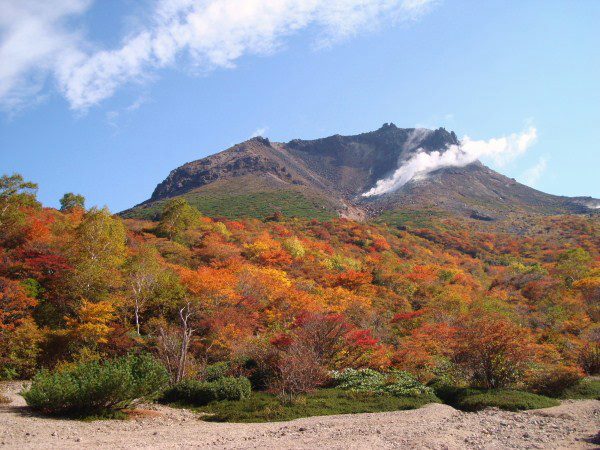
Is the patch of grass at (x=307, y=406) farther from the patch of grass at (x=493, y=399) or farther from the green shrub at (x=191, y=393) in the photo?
the patch of grass at (x=493, y=399)

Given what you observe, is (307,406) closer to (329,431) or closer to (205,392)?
(329,431)

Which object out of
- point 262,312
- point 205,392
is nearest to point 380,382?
point 205,392

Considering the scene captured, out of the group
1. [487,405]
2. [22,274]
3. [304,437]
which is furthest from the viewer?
[22,274]

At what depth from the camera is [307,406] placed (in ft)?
49.0

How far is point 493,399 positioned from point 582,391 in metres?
4.66

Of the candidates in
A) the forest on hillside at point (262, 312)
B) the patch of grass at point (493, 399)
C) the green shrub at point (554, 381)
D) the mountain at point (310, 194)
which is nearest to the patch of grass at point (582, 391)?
the green shrub at point (554, 381)

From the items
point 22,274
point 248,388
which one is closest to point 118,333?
point 22,274

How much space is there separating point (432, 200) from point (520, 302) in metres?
89.9

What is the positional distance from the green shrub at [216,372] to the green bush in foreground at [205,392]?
1527 mm

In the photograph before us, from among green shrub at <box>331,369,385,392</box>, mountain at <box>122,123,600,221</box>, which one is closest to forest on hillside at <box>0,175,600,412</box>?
green shrub at <box>331,369,385,392</box>

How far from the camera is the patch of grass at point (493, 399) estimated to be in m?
15.0

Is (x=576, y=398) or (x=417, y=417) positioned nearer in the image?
(x=417, y=417)

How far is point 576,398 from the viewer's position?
54.5ft

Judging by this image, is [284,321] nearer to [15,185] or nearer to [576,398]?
[576,398]
